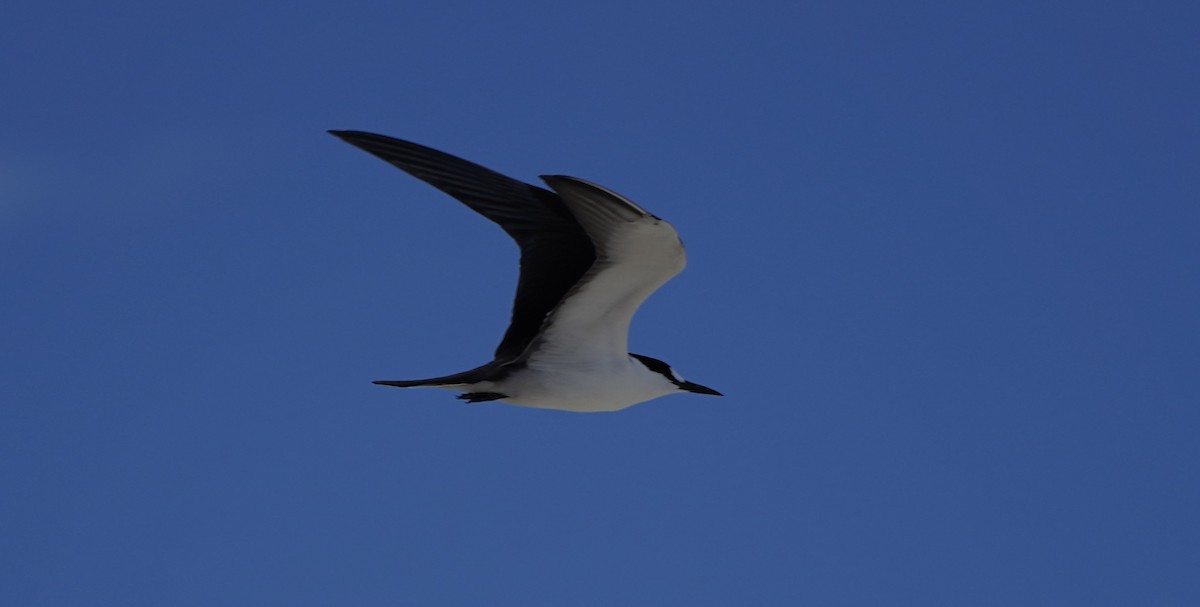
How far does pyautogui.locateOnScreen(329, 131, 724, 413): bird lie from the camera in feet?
28.9

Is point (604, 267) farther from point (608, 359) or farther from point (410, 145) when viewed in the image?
point (410, 145)

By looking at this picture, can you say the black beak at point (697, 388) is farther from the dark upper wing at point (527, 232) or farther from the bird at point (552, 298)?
the dark upper wing at point (527, 232)

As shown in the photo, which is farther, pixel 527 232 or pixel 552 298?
pixel 527 232

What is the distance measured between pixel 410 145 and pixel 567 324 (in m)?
1.68

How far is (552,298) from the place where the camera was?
9.39 metres

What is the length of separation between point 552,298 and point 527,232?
537mm

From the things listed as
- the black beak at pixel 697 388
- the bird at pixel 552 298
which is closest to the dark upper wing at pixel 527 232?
the bird at pixel 552 298

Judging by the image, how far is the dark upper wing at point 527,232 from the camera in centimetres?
938

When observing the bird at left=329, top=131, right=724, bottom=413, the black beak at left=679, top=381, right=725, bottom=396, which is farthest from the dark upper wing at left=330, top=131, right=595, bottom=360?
the black beak at left=679, top=381, right=725, bottom=396

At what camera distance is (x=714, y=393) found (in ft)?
34.7

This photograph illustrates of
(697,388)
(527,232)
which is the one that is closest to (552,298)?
(527,232)

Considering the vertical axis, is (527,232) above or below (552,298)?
above

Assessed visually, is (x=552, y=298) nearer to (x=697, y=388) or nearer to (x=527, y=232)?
(x=527, y=232)

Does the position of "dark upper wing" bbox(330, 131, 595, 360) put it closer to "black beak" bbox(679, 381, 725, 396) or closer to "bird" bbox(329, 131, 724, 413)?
"bird" bbox(329, 131, 724, 413)
